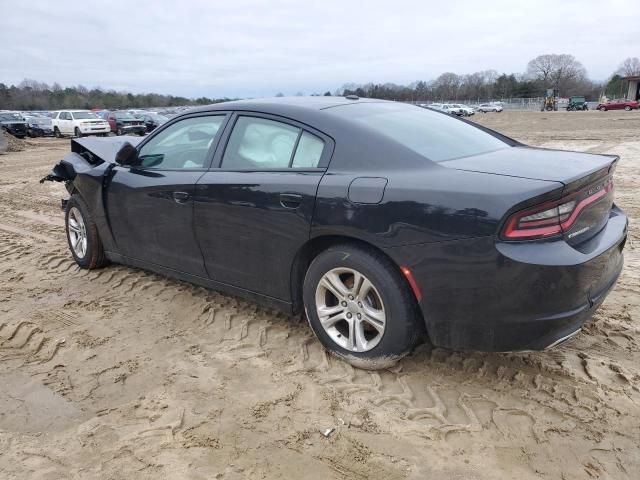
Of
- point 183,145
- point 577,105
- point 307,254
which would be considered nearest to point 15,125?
point 183,145

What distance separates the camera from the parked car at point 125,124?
2755cm

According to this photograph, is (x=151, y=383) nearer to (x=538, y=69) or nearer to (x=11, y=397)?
(x=11, y=397)

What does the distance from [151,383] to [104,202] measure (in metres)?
2.05

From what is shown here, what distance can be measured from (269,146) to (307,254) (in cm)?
77

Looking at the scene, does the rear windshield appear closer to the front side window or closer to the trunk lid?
the trunk lid

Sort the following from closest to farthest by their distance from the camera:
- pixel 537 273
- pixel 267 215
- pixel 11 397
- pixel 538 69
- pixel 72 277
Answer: pixel 537 273 → pixel 11 397 → pixel 267 215 → pixel 72 277 → pixel 538 69

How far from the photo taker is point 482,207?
7.93 feet

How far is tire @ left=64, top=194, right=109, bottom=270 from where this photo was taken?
474 cm

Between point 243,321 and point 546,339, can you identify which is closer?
point 546,339

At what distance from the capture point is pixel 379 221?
2701 mm

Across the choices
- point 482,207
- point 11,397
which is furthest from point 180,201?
point 482,207

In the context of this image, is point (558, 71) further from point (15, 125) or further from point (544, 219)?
point (544, 219)

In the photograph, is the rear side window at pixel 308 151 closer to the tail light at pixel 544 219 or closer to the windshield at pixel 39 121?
the tail light at pixel 544 219

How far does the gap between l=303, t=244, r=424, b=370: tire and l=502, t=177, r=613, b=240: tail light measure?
2.11 ft
